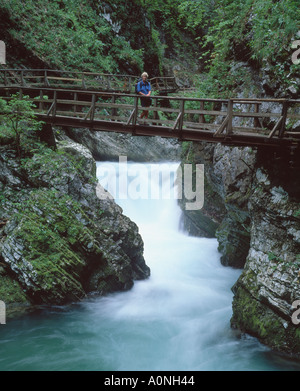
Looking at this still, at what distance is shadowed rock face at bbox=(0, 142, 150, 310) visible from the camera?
28.4ft

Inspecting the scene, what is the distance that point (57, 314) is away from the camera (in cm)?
876

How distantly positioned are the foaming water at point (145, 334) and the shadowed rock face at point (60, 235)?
67 centimetres

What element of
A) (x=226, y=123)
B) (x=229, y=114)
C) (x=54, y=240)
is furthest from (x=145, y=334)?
(x=229, y=114)

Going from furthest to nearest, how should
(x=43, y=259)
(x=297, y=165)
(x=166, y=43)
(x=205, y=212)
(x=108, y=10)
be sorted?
1. (x=166, y=43)
2. (x=108, y=10)
3. (x=205, y=212)
4. (x=43, y=259)
5. (x=297, y=165)

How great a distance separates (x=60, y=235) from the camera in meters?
9.61

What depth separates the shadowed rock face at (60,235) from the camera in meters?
8.66

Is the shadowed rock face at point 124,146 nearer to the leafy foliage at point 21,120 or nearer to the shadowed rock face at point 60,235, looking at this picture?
the leafy foliage at point 21,120

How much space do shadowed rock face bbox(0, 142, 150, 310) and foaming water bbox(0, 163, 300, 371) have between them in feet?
2.19

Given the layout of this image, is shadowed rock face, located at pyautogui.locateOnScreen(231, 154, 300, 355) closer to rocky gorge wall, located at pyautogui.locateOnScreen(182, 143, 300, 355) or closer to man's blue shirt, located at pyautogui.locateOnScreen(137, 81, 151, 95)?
rocky gorge wall, located at pyautogui.locateOnScreen(182, 143, 300, 355)

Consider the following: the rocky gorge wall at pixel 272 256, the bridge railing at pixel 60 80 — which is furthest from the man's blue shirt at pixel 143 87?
the bridge railing at pixel 60 80

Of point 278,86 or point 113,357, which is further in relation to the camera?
point 278,86

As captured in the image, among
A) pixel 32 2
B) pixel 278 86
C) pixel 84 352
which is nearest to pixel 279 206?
pixel 278 86

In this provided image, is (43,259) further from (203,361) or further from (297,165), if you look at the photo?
(297,165)

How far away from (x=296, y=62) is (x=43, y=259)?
351 inches
